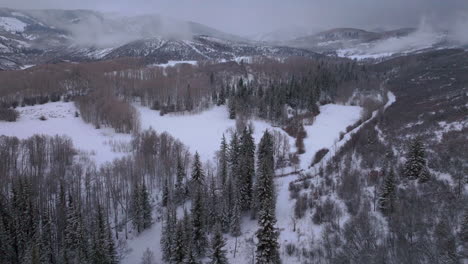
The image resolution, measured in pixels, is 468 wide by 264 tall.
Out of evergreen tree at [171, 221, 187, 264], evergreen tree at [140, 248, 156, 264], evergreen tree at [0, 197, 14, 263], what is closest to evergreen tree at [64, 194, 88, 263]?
evergreen tree at [0, 197, 14, 263]

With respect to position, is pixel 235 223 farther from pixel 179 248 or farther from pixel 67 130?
pixel 67 130

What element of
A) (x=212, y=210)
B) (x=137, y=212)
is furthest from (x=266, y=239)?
(x=137, y=212)

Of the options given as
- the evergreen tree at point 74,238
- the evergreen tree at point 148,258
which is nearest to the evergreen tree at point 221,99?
the evergreen tree at point 74,238

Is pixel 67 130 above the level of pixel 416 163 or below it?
below

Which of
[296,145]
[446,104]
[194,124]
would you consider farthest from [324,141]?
[194,124]

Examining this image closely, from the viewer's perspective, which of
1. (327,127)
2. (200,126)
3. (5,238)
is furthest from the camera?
(200,126)

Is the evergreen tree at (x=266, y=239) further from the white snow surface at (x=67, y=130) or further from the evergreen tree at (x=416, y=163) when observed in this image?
the white snow surface at (x=67, y=130)

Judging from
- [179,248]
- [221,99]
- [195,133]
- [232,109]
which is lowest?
[179,248]
